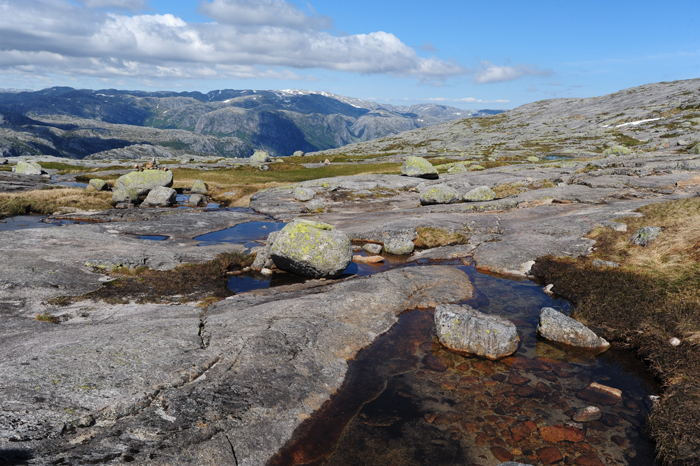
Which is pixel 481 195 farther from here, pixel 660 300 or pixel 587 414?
pixel 587 414

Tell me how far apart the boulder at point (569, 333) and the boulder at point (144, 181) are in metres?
67.5

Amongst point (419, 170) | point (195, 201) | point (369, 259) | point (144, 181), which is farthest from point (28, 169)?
point (369, 259)

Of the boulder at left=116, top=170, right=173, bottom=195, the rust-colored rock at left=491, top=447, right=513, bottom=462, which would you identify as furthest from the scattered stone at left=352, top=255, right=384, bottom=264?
the boulder at left=116, top=170, right=173, bottom=195

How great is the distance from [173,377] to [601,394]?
51.1ft

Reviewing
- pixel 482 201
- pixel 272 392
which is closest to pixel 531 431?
pixel 272 392

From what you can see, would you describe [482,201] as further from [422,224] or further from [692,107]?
[692,107]

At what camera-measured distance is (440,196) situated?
52.7 meters

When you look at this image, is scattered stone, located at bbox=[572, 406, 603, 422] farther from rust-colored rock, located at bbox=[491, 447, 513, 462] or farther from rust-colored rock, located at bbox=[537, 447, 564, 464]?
rust-colored rock, located at bbox=[491, 447, 513, 462]

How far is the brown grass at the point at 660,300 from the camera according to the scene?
10.9 metres

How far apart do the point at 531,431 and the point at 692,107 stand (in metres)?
268

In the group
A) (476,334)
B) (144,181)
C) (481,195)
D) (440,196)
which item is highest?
(481,195)

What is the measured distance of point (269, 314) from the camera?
17.7 meters

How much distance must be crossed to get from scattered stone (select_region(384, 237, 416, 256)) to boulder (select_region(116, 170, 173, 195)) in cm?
5240

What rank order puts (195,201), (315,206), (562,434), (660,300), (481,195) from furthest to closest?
(195,201)
(315,206)
(481,195)
(660,300)
(562,434)
